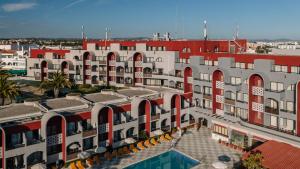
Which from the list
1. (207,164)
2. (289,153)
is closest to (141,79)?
(207,164)

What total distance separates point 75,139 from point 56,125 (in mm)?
4019

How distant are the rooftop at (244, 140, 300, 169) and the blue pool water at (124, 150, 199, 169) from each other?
374 inches

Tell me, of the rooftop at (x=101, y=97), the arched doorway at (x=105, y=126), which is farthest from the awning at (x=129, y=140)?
the rooftop at (x=101, y=97)

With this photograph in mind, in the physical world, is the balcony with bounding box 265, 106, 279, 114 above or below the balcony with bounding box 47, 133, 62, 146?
above

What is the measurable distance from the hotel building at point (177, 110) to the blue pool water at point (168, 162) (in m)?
7.44

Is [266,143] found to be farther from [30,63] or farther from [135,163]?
[30,63]

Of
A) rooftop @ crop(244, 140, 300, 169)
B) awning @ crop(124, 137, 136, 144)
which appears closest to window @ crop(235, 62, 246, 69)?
rooftop @ crop(244, 140, 300, 169)

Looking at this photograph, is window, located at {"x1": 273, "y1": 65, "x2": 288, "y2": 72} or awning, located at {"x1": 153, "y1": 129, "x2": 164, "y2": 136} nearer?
window, located at {"x1": 273, "y1": 65, "x2": 288, "y2": 72}

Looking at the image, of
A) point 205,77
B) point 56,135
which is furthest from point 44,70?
point 56,135

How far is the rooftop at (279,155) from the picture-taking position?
44.6 meters

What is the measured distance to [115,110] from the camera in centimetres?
5606

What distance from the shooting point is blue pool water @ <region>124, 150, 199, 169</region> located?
50.1 meters

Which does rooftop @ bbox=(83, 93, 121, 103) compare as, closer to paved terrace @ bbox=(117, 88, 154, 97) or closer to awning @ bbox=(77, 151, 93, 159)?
paved terrace @ bbox=(117, 88, 154, 97)

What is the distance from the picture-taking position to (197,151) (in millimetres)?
56219
